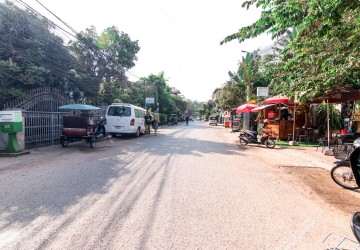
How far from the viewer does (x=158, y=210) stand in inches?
160

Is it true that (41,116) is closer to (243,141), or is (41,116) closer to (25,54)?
(25,54)

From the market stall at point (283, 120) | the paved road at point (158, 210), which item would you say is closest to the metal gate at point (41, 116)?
the paved road at point (158, 210)

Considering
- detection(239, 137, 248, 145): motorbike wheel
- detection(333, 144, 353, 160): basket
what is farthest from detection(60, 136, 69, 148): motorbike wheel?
detection(333, 144, 353, 160): basket

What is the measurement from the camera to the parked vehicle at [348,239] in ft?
6.97

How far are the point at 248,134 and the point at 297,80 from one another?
5731 mm

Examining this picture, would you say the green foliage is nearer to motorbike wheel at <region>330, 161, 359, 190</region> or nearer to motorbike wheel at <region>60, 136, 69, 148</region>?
motorbike wheel at <region>330, 161, 359, 190</region>

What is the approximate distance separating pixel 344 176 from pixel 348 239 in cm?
394

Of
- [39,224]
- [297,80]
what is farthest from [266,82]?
[39,224]

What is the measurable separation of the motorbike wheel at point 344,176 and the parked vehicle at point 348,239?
9.79ft

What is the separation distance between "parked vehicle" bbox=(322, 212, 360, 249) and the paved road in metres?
0.13

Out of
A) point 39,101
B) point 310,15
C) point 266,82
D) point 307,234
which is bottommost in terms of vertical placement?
point 307,234

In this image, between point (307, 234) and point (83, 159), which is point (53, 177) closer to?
point (83, 159)

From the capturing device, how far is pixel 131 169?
7062 millimetres

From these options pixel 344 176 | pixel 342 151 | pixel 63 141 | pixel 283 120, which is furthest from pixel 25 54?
pixel 344 176
